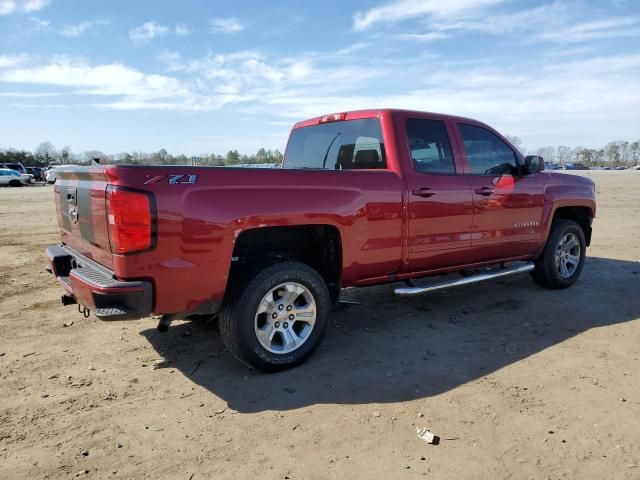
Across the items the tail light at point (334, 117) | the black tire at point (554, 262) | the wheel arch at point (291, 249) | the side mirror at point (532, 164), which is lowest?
the black tire at point (554, 262)

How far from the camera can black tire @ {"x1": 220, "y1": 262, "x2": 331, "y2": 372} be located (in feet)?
11.4

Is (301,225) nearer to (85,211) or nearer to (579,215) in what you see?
(85,211)

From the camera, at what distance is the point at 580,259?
20.7 ft

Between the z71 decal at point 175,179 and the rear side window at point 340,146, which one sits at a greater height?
the rear side window at point 340,146

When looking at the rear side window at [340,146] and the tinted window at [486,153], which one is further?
the tinted window at [486,153]

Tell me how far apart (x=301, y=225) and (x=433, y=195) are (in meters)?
1.38

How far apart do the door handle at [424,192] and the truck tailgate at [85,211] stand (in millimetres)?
2541

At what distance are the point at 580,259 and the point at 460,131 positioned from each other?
Result: 266cm

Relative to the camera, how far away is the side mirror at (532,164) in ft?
17.5

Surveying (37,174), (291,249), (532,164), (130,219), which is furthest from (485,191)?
(37,174)

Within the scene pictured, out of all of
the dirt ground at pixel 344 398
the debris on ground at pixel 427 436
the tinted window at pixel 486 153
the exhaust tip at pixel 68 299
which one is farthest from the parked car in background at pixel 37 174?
the debris on ground at pixel 427 436

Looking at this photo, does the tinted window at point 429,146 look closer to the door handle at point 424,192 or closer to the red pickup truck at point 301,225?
the red pickup truck at point 301,225

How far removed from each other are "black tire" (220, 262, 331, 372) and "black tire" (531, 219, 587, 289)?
11.6 ft

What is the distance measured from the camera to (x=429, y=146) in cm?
473
